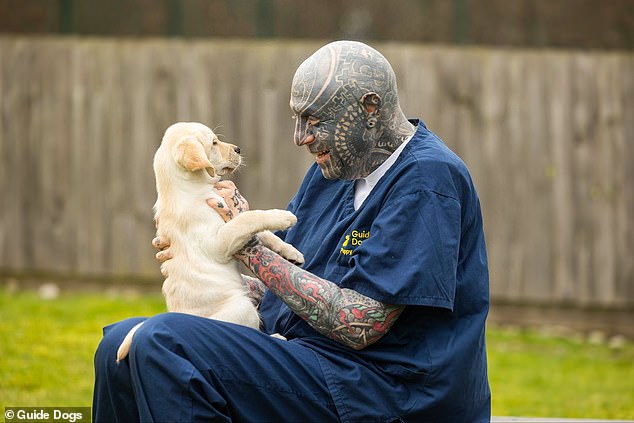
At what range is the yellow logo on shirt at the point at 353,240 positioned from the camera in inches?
144

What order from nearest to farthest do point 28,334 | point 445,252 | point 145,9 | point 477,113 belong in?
1. point 445,252
2. point 28,334
3. point 477,113
4. point 145,9

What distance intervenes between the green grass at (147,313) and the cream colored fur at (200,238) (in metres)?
2.40

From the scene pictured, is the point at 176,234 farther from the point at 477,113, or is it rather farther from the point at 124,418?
the point at 477,113

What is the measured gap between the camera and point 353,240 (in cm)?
367

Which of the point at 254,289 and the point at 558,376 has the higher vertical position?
the point at 254,289

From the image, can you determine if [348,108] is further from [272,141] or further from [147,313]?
[272,141]

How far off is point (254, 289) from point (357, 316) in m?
0.89

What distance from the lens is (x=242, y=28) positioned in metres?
9.30

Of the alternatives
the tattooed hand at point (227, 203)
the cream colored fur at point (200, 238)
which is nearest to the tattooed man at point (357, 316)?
the cream colored fur at point (200, 238)

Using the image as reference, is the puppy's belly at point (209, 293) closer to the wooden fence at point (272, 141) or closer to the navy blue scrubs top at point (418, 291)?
the navy blue scrubs top at point (418, 291)

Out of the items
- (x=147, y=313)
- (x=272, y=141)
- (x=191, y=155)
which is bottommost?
(x=147, y=313)

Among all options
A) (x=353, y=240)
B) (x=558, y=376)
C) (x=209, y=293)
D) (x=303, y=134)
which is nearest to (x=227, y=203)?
(x=209, y=293)

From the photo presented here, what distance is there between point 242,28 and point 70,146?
1890 millimetres

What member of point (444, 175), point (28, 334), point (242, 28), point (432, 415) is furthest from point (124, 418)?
point (242, 28)
